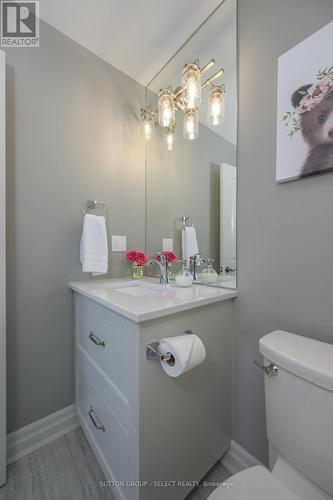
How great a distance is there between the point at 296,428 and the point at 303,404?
88mm

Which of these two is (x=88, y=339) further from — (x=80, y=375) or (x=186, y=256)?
(x=186, y=256)

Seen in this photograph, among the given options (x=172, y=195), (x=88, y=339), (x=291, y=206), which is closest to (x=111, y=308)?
(x=88, y=339)

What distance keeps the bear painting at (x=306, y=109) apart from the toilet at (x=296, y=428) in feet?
2.08

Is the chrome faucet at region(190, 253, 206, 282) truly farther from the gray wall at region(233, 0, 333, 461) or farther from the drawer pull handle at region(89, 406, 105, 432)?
the drawer pull handle at region(89, 406, 105, 432)

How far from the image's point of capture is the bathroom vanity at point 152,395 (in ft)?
2.38

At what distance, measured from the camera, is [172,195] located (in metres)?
1.54

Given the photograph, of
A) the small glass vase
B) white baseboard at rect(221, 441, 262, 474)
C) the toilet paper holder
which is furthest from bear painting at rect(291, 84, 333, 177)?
white baseboard at rect(221, 441, 262, 474)

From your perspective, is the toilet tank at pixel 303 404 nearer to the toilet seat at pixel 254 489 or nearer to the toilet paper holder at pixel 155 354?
the toilet seat at pixel 254 489

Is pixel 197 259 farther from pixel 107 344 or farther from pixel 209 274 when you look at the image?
pixel 107 344

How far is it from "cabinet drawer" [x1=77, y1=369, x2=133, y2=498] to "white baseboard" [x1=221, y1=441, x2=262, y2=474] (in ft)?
1.78

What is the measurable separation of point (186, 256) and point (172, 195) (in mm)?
473

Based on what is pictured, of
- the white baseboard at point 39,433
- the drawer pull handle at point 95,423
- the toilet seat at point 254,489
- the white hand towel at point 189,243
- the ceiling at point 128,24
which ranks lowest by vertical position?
the white baseboard at point 39,433

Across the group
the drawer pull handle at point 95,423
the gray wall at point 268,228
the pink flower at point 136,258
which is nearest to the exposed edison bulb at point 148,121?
the gray wall at point 268,228

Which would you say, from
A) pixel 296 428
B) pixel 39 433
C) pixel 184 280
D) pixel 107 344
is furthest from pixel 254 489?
pixel 39 433
